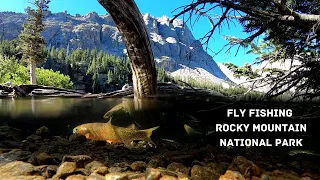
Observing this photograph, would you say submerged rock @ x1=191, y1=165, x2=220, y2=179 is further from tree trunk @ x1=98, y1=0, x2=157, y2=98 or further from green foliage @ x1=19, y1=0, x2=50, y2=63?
green foliage @ x1=19, y1=0, x2=50, y2=63

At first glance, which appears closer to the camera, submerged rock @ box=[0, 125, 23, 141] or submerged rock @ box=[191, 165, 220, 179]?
Result: submerged rock @ box=[191, 165, 220, 179]

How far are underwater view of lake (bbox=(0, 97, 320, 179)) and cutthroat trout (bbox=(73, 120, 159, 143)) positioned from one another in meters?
0.02

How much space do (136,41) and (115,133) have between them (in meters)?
1.94

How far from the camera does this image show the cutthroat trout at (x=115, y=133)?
152 inches

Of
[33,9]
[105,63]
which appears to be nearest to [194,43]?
[33,9]

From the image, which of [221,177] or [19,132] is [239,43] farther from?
[19,132]

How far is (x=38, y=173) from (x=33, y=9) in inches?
1173

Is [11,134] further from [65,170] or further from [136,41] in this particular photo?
[136,41]

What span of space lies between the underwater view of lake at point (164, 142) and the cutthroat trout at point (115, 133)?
0.02 metres

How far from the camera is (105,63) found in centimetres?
8312

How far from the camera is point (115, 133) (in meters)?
3.93

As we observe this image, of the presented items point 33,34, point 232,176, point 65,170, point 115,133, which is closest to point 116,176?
point 65,170

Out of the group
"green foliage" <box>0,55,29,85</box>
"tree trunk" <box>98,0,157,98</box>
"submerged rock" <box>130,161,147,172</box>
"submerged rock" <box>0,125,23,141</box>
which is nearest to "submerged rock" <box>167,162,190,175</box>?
"submerged rock" <box>130,161,147,172</box>

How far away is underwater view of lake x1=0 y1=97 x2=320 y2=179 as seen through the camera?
2779mm
